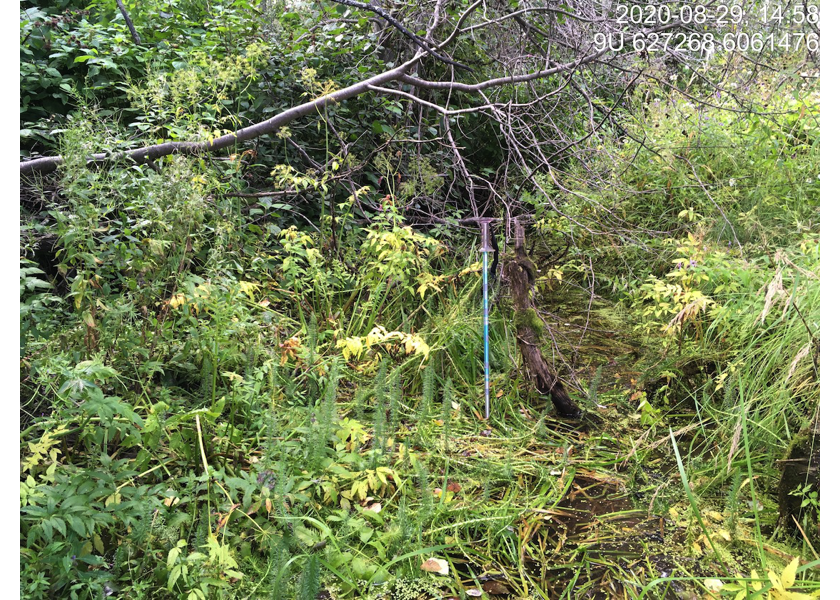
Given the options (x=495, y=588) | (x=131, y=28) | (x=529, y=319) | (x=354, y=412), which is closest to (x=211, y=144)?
(x=131, y=28)

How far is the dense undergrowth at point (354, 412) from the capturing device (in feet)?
7.21

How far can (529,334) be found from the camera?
355 cm

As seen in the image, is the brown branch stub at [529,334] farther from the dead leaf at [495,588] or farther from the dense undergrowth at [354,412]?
the dead leaf at [495,588]

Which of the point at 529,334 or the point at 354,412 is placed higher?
the point at 529,334

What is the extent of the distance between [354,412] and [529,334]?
1034mm

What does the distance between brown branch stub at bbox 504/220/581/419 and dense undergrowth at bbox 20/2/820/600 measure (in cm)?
15

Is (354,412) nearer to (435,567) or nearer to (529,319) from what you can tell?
(529,319)

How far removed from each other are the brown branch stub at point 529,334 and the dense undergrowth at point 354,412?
5.8 inches

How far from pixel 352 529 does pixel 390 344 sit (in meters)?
1.31

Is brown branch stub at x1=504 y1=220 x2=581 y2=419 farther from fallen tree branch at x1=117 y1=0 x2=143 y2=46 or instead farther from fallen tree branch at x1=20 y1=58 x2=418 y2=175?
fallen tree branch at x1=117 y1=0 x2=143 y2=46

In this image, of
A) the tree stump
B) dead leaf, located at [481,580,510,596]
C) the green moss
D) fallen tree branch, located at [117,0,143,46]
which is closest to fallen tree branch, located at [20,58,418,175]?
fallen tree branch, located at [117,0,143,46]

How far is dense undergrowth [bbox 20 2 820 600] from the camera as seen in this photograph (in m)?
2.20

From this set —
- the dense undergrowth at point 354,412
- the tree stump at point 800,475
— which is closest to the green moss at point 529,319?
the dense undergrowth at point 354,412
